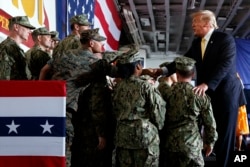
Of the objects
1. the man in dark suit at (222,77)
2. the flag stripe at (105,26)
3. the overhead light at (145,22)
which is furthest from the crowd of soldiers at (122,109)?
the overhead light at (145,22)

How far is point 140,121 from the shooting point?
2.59 meters

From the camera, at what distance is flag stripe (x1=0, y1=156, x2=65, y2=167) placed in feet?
6.73

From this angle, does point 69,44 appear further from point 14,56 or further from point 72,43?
point 14,56

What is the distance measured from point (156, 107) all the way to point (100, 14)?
429 centimetres

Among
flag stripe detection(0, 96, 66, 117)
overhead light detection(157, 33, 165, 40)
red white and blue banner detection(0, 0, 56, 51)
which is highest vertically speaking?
red white and blue banner detection(0, 0, 56, 51)

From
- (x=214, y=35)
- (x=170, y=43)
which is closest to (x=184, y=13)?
(x=170, y=43)

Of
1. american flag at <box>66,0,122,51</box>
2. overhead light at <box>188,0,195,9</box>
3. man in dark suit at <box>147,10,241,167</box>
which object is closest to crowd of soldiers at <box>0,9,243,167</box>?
man in dark suit at <box>147,10,241,167</box>

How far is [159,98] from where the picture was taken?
8.62 feet

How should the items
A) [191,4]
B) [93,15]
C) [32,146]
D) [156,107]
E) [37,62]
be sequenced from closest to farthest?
[32,146], [156,107], [37,62], [93,15], [191,4]

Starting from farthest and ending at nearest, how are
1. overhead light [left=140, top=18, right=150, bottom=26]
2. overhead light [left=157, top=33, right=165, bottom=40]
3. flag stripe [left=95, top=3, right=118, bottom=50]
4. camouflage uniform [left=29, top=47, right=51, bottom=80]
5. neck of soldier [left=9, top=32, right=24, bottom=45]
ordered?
overhead light [left=157, top=33, right=165, bottom=40]
overhead light [left=140, top=18, right=150, bottom=26]
flag stripe [left=95, top=3, right=118, bottom=50]
camouflage uniform [left=29, top=47, right=51, bottom=80]
neck of soldier [left=9, top=32, right=24, bottom=45]

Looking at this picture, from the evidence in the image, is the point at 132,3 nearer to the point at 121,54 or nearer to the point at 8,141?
the point at 121,54

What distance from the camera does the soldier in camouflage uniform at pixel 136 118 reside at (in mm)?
2584

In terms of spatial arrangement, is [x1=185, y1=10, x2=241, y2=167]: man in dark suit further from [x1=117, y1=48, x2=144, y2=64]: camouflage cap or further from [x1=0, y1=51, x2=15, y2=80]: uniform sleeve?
[x1=0, y1=51, x2=15, y2=80]: uniform sleeve

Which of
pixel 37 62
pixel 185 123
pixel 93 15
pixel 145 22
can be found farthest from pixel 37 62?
pixel 145 22
